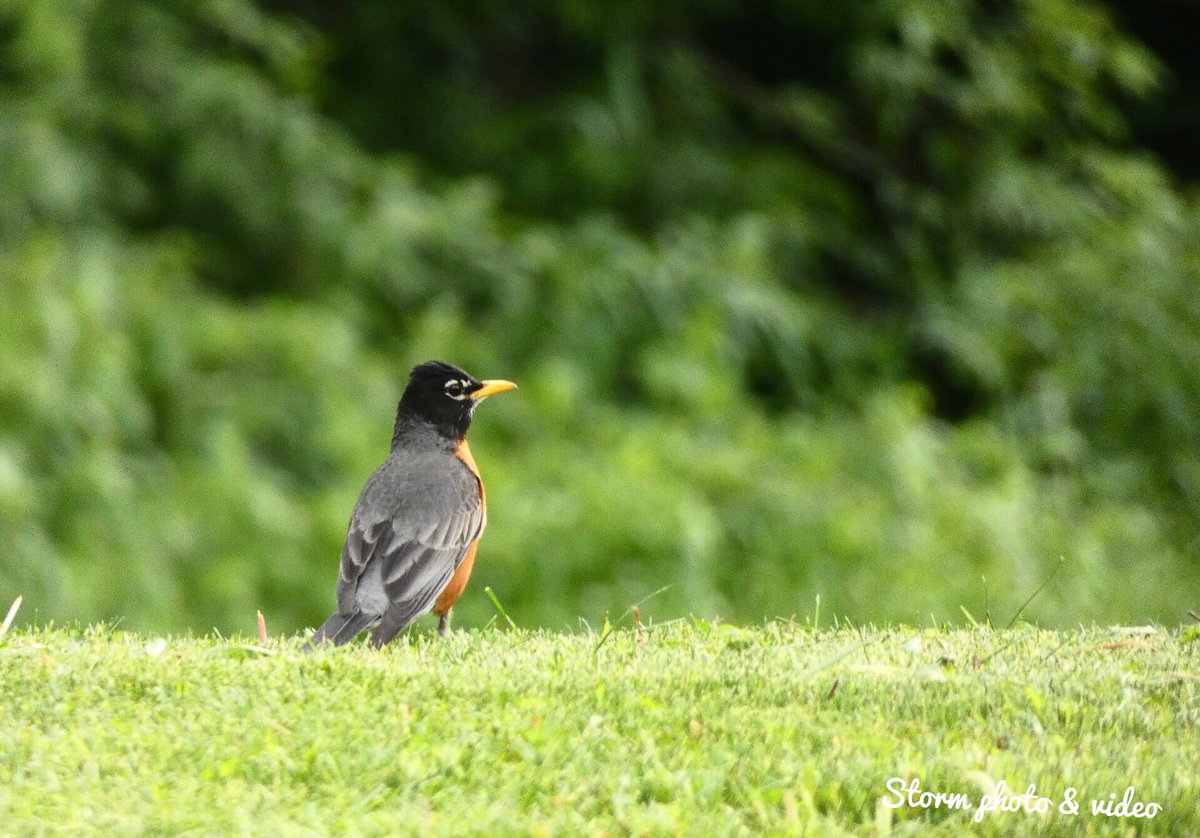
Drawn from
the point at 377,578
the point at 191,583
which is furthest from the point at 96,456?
the point at 377,578

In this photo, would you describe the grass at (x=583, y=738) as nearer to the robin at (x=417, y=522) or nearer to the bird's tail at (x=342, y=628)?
the bird's tail at (x=342, y=628)

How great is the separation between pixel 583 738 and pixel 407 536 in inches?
71.1

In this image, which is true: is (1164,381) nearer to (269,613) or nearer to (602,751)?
(269,613)

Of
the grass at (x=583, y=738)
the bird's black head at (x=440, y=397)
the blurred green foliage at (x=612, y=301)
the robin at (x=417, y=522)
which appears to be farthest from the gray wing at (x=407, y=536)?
the blurred green foliage at (x=612, y=301)

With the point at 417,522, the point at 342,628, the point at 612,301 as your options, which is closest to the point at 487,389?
the point at 417,522

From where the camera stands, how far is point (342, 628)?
15.4 ft

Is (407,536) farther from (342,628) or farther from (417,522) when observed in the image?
(342,628)

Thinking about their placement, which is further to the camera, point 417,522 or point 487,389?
point 487,389

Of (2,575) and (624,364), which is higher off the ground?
(624,364)

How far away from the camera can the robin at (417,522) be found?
4.82 meters

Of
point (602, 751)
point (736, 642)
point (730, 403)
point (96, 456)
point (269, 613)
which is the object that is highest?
point (730, 403)

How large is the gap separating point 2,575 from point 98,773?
4.38 meters

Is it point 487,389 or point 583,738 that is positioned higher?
point 487,389

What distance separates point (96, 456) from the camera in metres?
7.89
